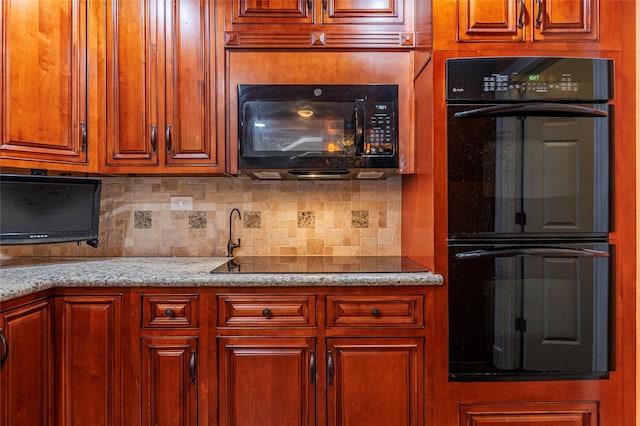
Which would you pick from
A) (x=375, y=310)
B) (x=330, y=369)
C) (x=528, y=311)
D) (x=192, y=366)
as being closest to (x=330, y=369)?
(x=330, y=369)

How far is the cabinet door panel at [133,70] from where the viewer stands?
178cm

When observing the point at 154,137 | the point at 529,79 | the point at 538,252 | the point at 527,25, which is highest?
the point at 527,25

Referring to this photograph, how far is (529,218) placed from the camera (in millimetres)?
1479

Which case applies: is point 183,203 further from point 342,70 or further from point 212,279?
point 342,70

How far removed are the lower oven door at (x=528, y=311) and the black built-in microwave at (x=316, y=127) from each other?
605 mm

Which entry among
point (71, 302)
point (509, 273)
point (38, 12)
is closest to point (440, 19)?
point (509, 273)

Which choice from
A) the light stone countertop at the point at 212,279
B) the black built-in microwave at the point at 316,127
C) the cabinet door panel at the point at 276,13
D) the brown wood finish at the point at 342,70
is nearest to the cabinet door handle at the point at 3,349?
the light stone countertop at the point at 212,279

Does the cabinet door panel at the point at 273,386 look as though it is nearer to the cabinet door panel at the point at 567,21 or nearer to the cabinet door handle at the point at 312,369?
the cabinet door handle at the point at 312,369

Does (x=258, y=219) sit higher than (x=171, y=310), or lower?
higher

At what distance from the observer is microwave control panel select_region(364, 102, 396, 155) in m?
1.73

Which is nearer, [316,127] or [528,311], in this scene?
[528,311]

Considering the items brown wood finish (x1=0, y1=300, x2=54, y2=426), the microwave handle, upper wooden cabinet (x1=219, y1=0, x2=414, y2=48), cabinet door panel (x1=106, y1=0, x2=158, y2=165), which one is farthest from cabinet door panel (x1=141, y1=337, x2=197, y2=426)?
upper wooden cabinet (x1=219, y1=0, x2=414, y2=48)

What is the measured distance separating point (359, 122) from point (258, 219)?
79 cm

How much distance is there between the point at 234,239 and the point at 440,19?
146cm
